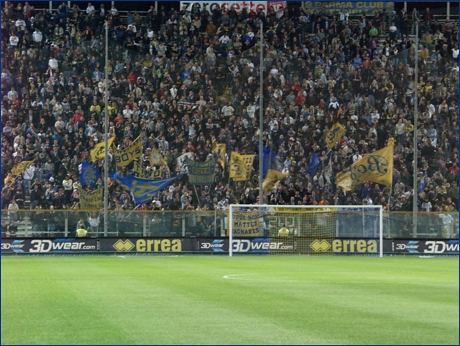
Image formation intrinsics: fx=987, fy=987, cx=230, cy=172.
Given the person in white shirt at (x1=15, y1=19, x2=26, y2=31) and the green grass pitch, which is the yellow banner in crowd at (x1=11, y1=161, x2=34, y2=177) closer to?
the person in white shirt at (x1=15, y1=19, x2=26, y2=31)

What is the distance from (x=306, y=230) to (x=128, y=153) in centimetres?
769

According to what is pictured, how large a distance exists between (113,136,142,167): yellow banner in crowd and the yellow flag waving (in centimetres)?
513

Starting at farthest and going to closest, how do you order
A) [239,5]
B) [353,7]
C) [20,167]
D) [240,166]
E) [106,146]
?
[353,7] → [239,5] → [240,166] → [106,146] → [20,167]

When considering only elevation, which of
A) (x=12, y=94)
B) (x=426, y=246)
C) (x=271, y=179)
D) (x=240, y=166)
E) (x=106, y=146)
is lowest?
(x=426, y=246)

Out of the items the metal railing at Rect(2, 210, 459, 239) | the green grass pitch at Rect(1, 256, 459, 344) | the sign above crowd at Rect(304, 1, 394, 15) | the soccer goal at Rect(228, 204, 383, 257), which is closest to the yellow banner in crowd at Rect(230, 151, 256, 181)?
the soccer goal at Rect(228, 204, 383, 257)

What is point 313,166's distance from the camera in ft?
131

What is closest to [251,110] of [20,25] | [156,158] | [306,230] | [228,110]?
[228,110]

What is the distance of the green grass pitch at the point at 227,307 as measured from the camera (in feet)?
35.4

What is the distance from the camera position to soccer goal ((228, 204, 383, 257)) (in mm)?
38000

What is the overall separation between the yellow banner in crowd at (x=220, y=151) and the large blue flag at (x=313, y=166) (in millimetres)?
3408

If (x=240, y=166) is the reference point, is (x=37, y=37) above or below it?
above

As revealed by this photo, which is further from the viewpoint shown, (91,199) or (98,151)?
(98,151)

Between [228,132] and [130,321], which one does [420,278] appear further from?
[228,132]

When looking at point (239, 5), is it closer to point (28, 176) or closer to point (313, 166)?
point (313, 166)
